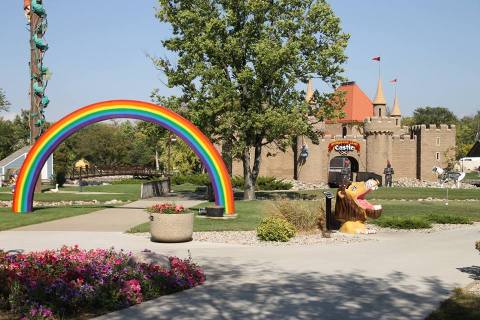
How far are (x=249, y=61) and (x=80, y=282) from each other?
970 inches

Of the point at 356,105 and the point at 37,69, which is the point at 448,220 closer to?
the point at 37,69

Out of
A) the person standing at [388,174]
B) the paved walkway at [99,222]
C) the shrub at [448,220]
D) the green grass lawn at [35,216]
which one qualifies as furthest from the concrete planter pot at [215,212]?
the person standing at [388,174]

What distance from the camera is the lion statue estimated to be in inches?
623

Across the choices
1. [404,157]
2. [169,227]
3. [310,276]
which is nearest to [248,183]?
[169,227]

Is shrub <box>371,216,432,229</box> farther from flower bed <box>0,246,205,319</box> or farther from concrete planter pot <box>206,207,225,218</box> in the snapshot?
flower bed <box>0,246,205,319</box>

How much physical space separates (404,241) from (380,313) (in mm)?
7942

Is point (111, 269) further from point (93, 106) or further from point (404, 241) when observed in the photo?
point (93, 106)

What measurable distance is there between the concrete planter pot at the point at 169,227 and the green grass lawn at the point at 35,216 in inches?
226

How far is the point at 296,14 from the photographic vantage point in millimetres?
30672

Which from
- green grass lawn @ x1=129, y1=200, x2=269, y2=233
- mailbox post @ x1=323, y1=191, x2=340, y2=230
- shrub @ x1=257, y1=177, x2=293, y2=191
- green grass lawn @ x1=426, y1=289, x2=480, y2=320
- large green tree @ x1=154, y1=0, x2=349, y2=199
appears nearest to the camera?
green grass lawn @ x1=426, y1=289, x2=480, y2=320

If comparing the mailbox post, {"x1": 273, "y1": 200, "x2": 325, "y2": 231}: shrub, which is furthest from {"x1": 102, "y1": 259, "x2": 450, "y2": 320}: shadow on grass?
{"x1": 273, "y1": 200, "x2": 325, "y2": 231}: shrub

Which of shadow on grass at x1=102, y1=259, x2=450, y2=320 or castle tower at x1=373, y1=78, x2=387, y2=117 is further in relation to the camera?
castle tower at x1=373, y1=78, x2=387, y2=117

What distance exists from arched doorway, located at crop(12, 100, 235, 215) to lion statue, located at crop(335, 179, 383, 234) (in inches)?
203

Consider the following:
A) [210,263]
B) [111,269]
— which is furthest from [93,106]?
[111,269]
